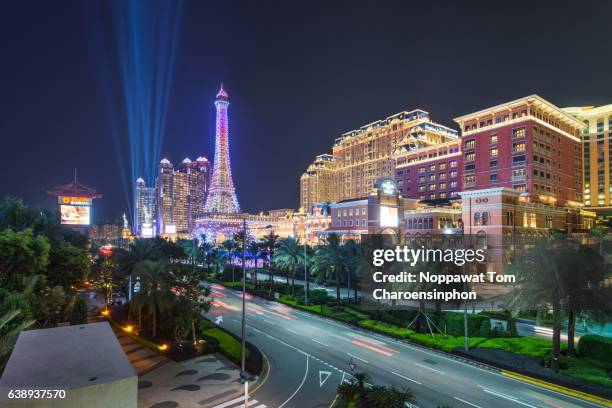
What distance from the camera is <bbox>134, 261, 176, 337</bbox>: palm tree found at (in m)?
30.4

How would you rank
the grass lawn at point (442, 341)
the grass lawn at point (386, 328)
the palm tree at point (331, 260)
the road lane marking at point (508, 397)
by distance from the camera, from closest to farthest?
the road lane marking at point (508, 397) → the grass lawn at point (442, 341) → the grass lawn at point (386, 328) → the palm tree at point (331, 260)

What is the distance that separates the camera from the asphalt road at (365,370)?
69.7 ft

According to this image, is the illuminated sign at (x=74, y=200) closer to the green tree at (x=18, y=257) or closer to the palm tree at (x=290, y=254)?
the palm tree at (x=290, y=254)

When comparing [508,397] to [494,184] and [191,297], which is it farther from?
[494,184]

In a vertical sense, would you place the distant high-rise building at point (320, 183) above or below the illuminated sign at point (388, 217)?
above

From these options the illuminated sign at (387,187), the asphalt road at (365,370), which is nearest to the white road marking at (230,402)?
the asphalt road at (365,370)

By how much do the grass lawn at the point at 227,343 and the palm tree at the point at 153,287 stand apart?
5.24 m

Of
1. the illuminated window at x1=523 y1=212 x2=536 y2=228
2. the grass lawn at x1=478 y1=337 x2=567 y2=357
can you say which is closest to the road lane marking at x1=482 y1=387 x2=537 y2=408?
the grass lawn at x1=478 y1=337 x2=567 y2=357

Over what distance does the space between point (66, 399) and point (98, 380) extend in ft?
3.20

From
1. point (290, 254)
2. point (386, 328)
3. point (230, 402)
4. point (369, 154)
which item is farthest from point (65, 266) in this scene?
point (369, 154)

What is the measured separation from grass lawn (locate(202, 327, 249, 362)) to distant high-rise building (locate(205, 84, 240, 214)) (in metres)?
137

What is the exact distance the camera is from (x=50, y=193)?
91000 mm

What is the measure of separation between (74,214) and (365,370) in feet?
295


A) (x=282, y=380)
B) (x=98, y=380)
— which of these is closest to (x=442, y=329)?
(x=282, y=380)
